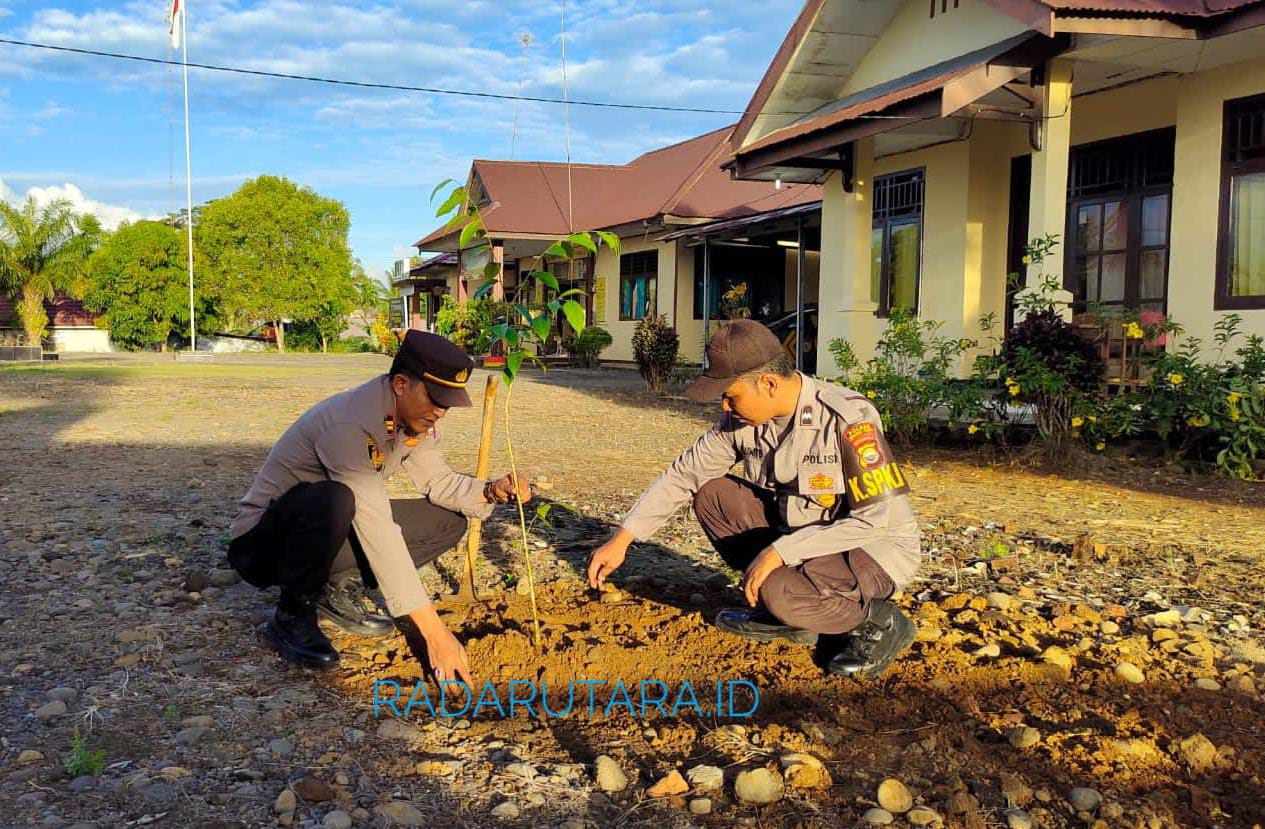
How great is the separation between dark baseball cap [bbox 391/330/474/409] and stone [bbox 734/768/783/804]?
1339mm

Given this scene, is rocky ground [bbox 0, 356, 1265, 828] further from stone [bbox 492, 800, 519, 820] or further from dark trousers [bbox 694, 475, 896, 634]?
dark trousers [bbox 694, 475, 896, 634]

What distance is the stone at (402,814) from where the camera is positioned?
2.25 meters

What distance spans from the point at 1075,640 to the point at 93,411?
1086 centimetres

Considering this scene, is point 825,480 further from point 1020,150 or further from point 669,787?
A: point 1020,150

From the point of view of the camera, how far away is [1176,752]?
2.49m

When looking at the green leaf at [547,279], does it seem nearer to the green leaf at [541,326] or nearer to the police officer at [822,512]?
the green leaf at [541,326]

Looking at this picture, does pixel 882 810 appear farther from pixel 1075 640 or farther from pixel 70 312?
pixel 70 312

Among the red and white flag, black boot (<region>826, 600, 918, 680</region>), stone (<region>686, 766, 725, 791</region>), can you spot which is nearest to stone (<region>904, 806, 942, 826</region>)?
stone (<region>686, 766, 725, 791</region>)

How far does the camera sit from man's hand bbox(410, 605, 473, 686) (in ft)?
9.61

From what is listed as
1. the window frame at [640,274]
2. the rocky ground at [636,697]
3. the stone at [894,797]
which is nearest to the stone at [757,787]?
the rocky ground at [636,697]

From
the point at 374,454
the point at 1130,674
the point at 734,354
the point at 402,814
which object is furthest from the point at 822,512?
the point at 402,814

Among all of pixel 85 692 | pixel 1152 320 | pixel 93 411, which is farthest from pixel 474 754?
pixel 93 411

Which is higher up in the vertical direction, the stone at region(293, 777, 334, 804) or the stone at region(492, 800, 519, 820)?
the stone at region(293, 777, 334, 804)

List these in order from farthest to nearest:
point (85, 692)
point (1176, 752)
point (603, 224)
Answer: point (603, 224) → point (85, 692) → point (1176, 752)
